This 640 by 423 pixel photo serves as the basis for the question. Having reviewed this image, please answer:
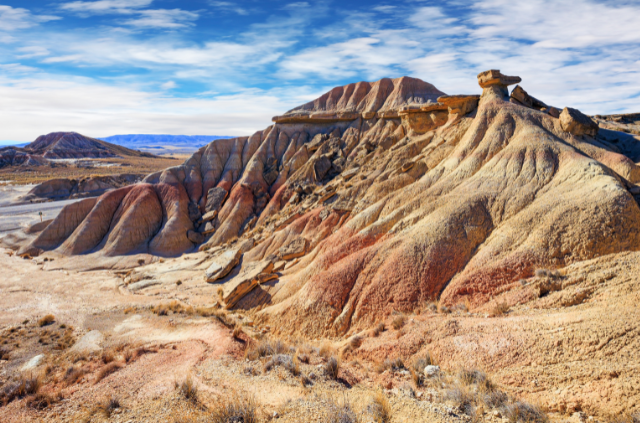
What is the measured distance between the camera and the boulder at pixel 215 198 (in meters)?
36.7

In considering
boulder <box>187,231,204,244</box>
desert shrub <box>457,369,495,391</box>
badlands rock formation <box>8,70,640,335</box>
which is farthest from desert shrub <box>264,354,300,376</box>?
boulder <box>187,231,204,244</box>

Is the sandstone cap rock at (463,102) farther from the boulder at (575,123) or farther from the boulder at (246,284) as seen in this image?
the boulder at (246,284)

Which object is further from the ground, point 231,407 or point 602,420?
point 602,420

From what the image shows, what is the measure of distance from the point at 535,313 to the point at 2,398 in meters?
14.8

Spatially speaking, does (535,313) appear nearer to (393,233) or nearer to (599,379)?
(599,379)

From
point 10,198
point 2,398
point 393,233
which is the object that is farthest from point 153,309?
point 10,198

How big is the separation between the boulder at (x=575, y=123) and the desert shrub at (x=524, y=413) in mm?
16170

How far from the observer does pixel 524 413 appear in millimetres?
6035

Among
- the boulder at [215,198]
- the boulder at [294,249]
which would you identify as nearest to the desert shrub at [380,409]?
the boulder at [294,249]

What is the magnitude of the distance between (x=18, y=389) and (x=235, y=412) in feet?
23.5

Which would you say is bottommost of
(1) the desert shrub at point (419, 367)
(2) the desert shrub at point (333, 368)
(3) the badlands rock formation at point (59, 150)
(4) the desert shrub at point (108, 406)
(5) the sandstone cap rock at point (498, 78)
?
(4) the desert shrub at point (108, 406)

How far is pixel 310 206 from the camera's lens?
1029 inches

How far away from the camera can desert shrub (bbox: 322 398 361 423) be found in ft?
20.3

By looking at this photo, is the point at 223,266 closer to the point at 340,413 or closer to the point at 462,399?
the point at 340,413
